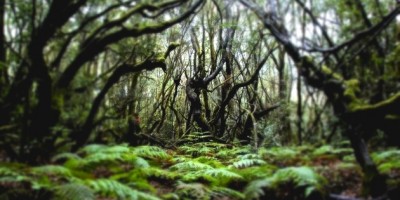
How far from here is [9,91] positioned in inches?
180

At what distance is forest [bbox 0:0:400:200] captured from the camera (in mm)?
3723

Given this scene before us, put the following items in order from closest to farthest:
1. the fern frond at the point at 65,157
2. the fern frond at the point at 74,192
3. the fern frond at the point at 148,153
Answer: the fern frond at the point at 74,192 < the fern frond at the point at 65,157 < the fern frond at the point at 148,153

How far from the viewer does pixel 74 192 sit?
11.0ft

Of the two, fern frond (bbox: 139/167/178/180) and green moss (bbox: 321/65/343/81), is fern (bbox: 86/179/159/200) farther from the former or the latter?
green moss (bbox: 321/65/343/81)

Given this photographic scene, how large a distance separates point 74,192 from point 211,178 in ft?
5.87

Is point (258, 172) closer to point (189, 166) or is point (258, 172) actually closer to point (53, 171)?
point (189, 166)

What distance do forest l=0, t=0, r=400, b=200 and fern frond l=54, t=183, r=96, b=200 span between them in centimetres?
1

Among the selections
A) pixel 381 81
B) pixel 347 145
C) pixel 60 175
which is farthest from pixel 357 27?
pixel 60 175

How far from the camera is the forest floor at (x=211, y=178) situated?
353cm

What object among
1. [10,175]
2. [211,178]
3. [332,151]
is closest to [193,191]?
[211,178]

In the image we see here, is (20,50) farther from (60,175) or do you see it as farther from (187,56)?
(187,56)

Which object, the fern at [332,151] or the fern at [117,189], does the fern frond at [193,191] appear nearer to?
the fern at [117,189]

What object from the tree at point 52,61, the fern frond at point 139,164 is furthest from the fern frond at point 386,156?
the tree at point 52,61

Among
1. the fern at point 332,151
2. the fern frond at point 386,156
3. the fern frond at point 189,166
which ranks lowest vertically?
the fern frond at point 189,166
